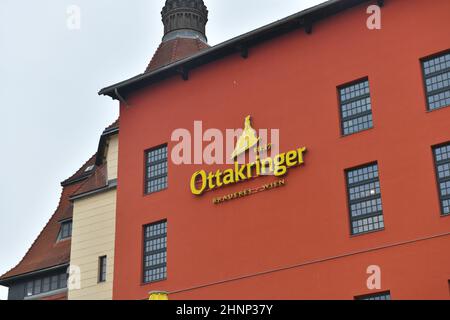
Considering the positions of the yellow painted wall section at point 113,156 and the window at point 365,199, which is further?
the yellow painted wall section at point 113,156

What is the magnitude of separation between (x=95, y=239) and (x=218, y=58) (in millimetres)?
10122

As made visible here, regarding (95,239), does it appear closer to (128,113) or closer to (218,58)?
(128,113)

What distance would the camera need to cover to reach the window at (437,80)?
28.5 metres

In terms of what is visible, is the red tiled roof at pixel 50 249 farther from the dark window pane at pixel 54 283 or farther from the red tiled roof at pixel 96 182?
the red tiled roof at pixel 96 182

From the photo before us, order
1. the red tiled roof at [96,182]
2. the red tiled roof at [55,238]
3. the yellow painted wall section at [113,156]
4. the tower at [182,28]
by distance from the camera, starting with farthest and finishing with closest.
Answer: the tower at [182,28], the red tiled roof at [55,238], the red tiled roof at [96,182], the yellow painted wall section at [113,156]

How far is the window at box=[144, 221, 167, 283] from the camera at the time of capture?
110ft

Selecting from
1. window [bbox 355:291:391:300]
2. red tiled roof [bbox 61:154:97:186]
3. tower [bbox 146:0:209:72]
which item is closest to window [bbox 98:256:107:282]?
red tiled roof [bbox 61:154:97:186]

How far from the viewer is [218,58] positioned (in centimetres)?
3484

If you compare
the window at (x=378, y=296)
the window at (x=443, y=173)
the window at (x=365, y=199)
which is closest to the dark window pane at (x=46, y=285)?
the window at (x=365, y=199)

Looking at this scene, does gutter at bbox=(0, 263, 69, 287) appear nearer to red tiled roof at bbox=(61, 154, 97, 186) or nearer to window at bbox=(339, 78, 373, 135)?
red tiled roof at bbox=(61, 154, 97, 186)

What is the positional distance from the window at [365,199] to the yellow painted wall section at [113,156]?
502 inches

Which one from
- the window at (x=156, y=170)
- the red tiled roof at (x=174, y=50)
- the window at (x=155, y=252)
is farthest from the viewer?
the red tiled roof at (x=174, y=50)

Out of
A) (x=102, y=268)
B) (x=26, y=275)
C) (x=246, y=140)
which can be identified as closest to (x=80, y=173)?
(x=26, y=275)

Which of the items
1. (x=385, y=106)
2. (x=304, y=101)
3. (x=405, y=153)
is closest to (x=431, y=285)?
(x=405, y=153)
